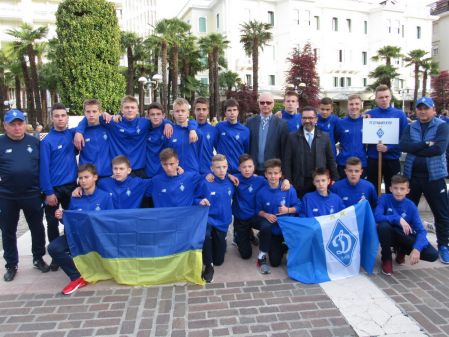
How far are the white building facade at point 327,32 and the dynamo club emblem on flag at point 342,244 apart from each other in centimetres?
4049

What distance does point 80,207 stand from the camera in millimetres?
4828

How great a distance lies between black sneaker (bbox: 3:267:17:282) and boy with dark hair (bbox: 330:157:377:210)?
4646mm

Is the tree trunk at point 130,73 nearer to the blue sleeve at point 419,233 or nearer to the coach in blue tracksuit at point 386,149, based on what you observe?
the coach in blue tracksuit at point 386,149

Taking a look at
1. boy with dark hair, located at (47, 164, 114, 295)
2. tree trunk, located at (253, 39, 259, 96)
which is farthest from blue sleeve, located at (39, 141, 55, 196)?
tree trunk, located at (253, 39, 259, 96)

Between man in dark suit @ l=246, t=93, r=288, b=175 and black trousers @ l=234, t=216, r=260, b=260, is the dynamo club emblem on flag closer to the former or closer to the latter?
black trousers @ l=234, t=216, r=260, b=260

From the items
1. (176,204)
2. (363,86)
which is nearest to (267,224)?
(176,204)

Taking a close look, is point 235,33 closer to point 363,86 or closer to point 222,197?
point 363,86

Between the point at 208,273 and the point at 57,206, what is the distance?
2352 millimetres

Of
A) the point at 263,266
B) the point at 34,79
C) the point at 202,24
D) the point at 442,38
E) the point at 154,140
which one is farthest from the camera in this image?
the point at 442,38

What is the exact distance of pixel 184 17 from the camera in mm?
52188

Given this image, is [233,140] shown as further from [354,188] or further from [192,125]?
[354,188]

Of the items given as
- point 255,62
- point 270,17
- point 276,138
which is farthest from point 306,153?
point 270,17

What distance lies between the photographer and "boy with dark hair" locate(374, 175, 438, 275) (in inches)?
184

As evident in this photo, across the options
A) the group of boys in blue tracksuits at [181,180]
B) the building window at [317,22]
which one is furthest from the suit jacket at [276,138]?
the building window at [317,22]
